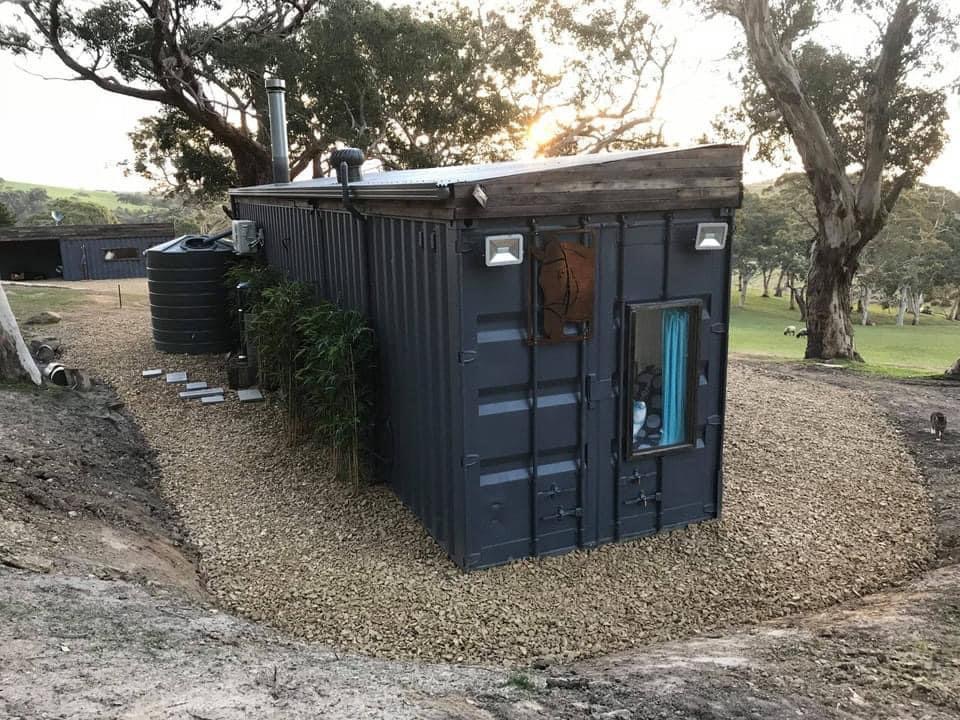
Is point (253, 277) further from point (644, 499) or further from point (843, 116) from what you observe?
point (843, 116)

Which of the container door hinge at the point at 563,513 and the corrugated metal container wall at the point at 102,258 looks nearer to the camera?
the container door hinge at the point at 563,513

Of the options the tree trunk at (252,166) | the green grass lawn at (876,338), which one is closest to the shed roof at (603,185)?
the green grass lawn at (876,338)

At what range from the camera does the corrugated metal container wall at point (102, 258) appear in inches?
985

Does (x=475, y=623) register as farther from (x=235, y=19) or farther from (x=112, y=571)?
(x=235, y=19)

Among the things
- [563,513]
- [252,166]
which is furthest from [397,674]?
[252,166]

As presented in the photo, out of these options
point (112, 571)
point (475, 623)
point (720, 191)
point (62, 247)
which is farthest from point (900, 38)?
point (62, 247)

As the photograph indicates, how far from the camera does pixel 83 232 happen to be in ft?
82.1

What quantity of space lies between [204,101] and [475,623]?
65.7ft

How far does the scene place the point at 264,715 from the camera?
2.78 metres

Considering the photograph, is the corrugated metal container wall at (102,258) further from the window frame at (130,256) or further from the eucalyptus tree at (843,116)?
the eucalyptus tree at (843,116)

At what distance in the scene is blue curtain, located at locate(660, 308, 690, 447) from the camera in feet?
16.7

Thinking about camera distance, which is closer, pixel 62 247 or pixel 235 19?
pixel 235 19

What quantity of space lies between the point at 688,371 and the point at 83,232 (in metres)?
25.3

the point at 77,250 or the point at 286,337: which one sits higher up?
the point at 77,250
